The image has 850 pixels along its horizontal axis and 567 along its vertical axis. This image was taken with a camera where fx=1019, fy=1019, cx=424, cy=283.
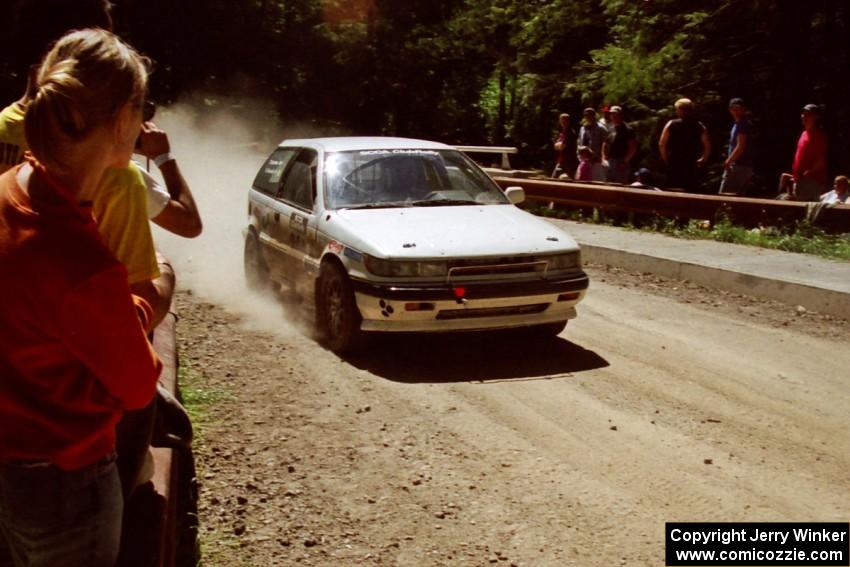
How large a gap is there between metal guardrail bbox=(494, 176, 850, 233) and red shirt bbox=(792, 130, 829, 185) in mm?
1347

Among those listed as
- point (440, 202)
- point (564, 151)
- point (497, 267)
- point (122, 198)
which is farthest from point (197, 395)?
point (564, 151)

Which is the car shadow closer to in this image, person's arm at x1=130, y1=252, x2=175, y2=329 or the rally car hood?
the rally car hood

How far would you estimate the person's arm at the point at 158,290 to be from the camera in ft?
9.48

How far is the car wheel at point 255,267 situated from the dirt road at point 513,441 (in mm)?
1117

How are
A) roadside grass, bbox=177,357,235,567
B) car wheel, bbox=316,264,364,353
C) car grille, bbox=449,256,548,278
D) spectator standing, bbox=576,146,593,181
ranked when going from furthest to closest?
spectator standing, bbox=576,146,593,181
car wheel, bbox=316,264,364,353
car grille, bbox=449,256,548,278
roadside grass, bbox=177,357,235,567

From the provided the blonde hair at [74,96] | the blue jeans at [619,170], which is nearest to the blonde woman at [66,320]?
the blonde hair at [74,96]

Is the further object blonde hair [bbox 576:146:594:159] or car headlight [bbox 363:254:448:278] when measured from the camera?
blonde hair [bbox 576:146:594:159]

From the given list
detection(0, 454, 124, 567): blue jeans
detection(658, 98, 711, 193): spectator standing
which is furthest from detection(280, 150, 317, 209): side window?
detection(658, 98, 711, 193): spectator standing

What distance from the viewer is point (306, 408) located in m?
6.81

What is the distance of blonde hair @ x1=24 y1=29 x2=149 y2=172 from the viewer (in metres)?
1.99

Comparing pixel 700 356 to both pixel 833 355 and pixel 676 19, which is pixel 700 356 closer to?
pixel 833 355

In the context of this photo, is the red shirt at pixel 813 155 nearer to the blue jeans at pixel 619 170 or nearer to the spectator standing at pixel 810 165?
the spectator standing at pixel 810 165

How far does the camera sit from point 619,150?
1798 cm

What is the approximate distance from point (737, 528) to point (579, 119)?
3139 cm
